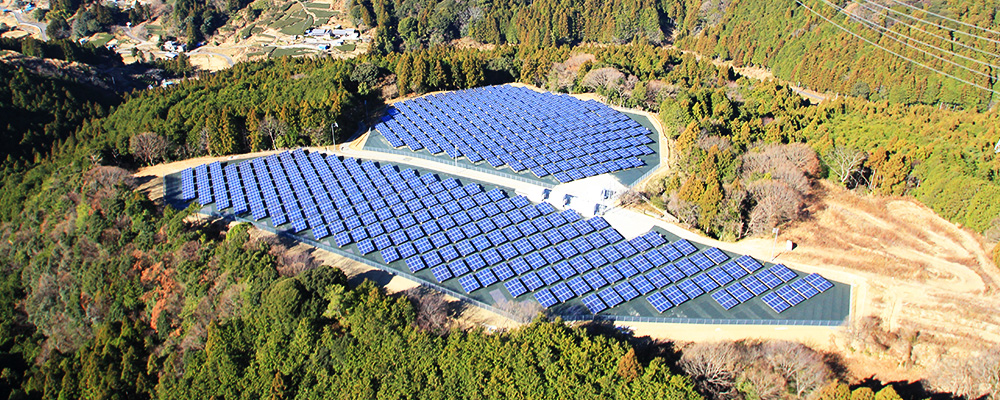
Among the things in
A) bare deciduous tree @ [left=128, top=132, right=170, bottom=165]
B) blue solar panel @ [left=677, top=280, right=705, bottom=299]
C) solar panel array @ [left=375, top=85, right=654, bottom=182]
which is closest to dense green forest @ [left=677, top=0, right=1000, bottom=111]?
solar panel array @ [left=375, top=85, right=654, bottom=182]

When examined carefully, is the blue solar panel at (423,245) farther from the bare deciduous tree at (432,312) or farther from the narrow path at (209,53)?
the narrow path at (209,53)

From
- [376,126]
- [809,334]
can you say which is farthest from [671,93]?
[809,334]

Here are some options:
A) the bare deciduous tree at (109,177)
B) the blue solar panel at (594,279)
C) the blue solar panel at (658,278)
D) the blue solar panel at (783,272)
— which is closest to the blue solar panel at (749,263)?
the blue solar panel at (783,272)

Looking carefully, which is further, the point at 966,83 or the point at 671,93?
the point at 966,83

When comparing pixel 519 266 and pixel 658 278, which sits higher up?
pixel 658 278

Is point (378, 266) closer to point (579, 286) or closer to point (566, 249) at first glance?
point (566, 249)

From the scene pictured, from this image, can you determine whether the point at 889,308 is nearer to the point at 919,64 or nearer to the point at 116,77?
the point at 919,64

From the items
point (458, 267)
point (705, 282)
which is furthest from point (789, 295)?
point (458, 267)
